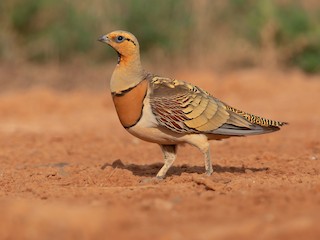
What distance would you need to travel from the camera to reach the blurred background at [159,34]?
17344 mm

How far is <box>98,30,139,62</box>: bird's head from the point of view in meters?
7.23

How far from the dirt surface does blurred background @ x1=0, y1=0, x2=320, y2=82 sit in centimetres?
187

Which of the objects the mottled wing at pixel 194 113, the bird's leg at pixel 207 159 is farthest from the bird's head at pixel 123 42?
the bird's leg at pixel 207 159

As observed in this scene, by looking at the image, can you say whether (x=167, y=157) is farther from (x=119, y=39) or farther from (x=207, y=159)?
(x=119, y=39)

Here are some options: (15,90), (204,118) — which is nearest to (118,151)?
(204,118)

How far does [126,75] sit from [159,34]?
10395 mm

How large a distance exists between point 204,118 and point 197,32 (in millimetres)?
11063

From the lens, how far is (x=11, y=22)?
58.4ft

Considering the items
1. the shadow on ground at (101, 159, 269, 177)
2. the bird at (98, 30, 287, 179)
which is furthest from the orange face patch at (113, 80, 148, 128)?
the shadow on ground at (101, 159, 269, 177)

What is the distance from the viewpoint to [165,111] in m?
7.00

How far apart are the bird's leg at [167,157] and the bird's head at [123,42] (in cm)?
98

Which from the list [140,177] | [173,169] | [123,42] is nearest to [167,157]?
[140,177]

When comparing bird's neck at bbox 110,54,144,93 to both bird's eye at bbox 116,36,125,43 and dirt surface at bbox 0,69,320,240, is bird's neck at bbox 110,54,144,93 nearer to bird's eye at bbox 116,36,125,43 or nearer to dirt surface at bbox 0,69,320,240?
bird's eye at bbox 116,36,125,43

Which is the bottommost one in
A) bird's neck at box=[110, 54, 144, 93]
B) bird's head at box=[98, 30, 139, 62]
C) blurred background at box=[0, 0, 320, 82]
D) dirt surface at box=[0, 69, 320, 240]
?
dirt surface at box=[0, 69, 320, 240]
